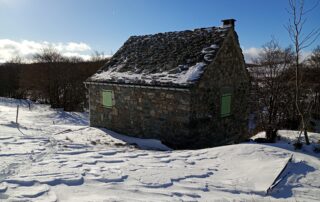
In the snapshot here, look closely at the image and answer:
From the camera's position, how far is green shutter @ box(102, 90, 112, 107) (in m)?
12.9

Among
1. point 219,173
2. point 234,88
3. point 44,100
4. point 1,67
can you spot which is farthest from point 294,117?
point 1,67

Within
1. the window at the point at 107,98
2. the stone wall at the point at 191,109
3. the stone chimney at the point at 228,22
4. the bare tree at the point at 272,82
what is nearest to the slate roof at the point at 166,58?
the stone chimney at the point at 228,22

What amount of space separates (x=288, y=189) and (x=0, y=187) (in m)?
5.40

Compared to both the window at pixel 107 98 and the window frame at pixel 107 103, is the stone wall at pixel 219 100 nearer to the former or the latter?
the window frame at pixel 107 103

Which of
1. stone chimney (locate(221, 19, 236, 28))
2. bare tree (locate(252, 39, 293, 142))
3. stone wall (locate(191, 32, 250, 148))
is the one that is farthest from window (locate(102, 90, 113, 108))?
bare tree (locate(252, 39, 293, 142))

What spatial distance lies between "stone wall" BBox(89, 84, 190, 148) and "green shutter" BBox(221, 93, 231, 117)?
2.38 m

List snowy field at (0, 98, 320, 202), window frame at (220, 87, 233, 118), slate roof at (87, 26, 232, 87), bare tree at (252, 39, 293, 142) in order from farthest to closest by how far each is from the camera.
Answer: bare tree at (252, 39, 293, 142), window frame at (220, 87, 233, 118), slate roof at (87, 26, 232, 87), snowy field at (0, 98, 320, 202)

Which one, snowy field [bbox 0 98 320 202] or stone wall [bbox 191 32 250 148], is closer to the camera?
snowy field [bbox 0 98 320 202]

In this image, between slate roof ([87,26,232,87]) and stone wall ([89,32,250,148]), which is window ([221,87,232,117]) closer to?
stone wall ([89,32,250,148])

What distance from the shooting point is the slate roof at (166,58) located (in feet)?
34.3

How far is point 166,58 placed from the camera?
12.0m

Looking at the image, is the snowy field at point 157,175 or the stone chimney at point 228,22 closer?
the snowy field at point 157,175

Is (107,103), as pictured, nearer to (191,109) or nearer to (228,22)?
(191,109)

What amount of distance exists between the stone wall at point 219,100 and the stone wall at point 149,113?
49cm
